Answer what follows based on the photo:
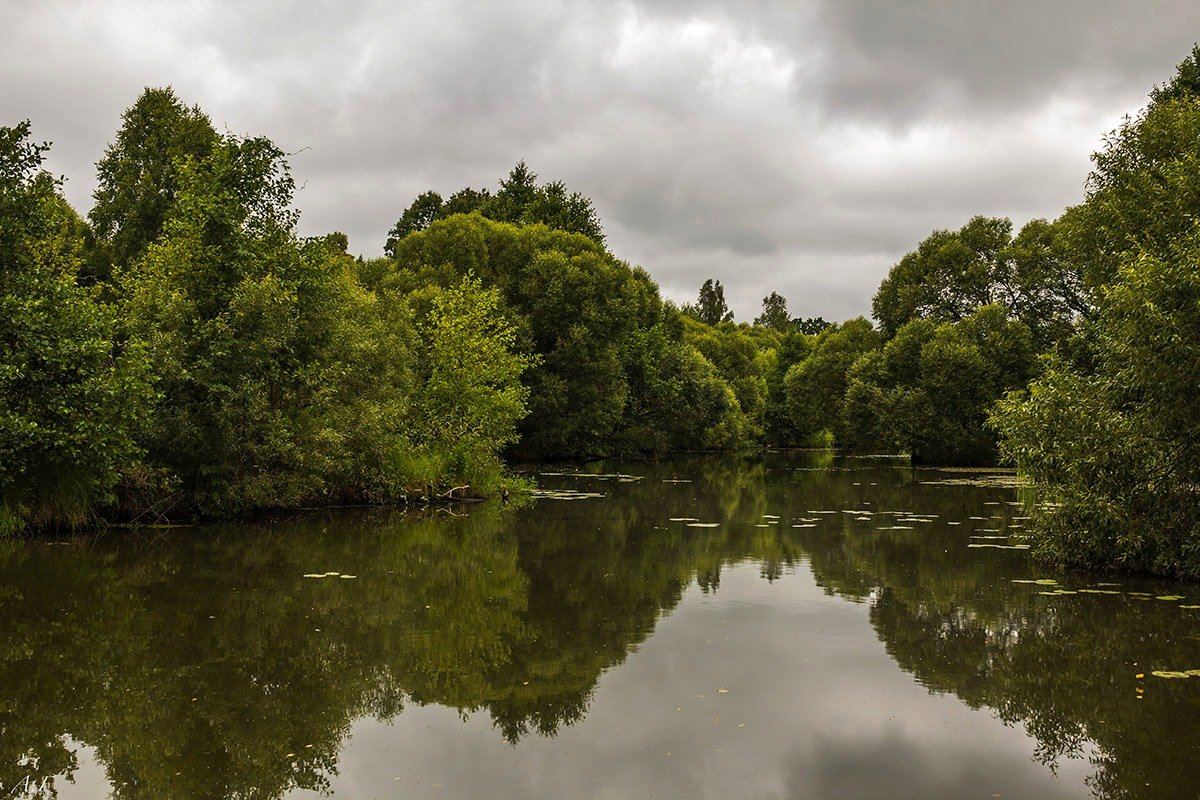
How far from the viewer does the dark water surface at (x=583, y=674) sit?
22.1 ft

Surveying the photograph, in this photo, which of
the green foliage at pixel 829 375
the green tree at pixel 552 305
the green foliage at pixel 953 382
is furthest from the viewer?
the green foliage at pixel 829 375

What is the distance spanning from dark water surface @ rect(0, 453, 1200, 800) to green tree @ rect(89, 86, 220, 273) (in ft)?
92.8

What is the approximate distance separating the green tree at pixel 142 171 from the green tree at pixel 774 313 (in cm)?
12918

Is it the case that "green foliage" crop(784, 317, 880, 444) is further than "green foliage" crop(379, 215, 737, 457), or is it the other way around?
"green foliage" crop(784, 317, 880, 444)

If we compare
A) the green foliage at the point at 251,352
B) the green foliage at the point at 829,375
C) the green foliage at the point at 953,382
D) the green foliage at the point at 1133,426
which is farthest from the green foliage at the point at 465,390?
the green foliage at the point at 829,375

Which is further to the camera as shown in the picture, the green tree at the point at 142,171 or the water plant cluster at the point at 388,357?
the green tree at the point at 142,171

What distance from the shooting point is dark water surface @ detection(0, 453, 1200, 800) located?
6746 millimetres

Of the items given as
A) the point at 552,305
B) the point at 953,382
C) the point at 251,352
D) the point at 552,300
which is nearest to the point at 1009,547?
the point at 251,352

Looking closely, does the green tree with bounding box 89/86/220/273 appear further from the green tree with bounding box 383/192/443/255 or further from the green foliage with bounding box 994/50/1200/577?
the green foliage with bounding box 994/50/1200/577

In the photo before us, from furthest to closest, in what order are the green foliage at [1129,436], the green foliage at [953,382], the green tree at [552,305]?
the green foliage at [953,382]
the green tree at [552,305]
the green foliage at [1129,436]

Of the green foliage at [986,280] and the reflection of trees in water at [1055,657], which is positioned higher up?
the green foliage at [986,280]

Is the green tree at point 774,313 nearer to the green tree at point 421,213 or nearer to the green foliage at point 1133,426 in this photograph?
the green tree at point 421,213

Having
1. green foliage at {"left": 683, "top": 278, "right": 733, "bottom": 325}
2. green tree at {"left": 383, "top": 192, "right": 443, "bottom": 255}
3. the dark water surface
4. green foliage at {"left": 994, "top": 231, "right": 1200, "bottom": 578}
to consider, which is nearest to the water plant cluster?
green foliage at {"left": 994, "top": 231, "right": 1200, "bottom": 578}

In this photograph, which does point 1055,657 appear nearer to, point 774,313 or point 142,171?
point 142,171
